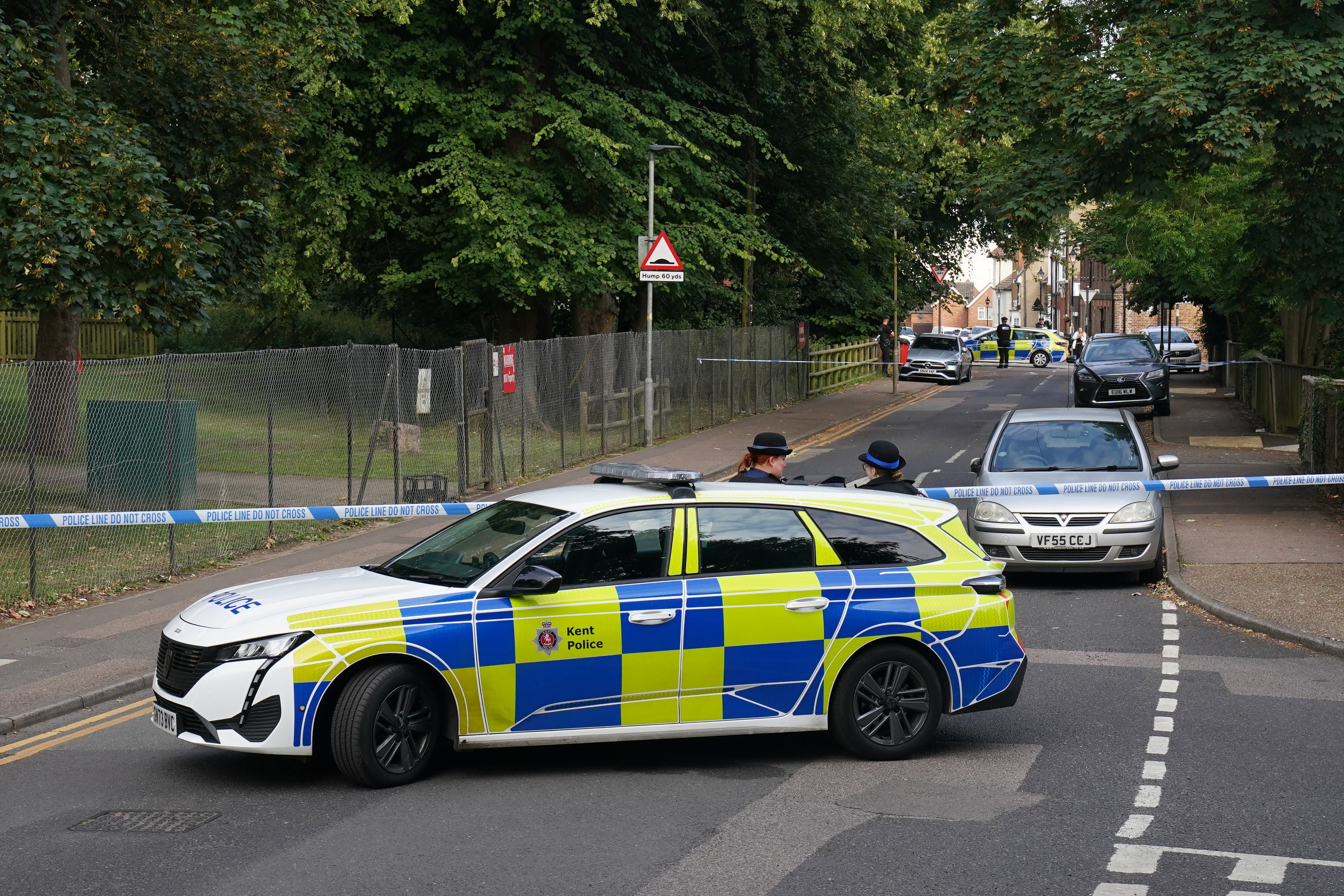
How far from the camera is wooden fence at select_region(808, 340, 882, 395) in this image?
42156 millimetres

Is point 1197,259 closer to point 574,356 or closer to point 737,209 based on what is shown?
point 737,209

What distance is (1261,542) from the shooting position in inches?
620

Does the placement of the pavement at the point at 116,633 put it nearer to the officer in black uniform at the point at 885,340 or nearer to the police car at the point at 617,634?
the police car at the point at 617,634

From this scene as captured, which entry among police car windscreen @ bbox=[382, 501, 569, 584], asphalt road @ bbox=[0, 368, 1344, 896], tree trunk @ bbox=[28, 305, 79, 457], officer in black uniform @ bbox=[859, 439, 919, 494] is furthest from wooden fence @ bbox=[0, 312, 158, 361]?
asphalt road @ bbox=[0, 368, 1344, 896]

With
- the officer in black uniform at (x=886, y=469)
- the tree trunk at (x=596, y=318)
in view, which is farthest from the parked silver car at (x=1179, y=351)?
the officer in black uniform at (x=886, y=469)

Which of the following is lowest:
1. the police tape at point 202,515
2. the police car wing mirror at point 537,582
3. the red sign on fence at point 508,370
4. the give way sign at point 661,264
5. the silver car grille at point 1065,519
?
the silver car grille at point 1065,519

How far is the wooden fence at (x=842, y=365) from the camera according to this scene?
4216cm

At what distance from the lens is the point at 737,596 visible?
7555 millimetres

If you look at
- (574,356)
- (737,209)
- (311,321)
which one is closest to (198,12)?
(574,356)

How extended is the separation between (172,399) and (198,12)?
22.3ft

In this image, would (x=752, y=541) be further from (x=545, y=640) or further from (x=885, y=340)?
(x=885, y=340)

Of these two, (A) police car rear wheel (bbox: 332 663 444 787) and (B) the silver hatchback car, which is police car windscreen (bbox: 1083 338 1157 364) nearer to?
(B) the silver hatchback car

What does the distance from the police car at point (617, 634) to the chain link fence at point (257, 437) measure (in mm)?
6045

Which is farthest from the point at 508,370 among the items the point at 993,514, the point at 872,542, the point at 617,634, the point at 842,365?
the point at 842,365
